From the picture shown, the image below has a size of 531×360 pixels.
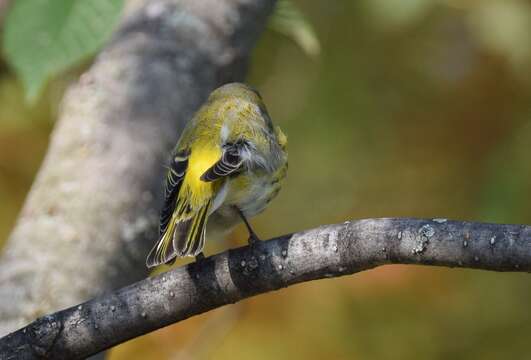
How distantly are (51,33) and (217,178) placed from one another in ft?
1.78

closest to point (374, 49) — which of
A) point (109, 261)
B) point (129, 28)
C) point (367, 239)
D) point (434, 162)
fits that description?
point (434, 162)

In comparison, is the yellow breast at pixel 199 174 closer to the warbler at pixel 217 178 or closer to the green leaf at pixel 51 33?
the warbler at pixel 217 178

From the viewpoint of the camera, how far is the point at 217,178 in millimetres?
2289

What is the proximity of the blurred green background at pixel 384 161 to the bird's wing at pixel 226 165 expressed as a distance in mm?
1508

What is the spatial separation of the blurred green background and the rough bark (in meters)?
0.74

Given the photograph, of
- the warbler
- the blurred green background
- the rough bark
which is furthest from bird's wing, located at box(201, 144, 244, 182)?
the blurred green background

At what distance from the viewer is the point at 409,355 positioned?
377cm

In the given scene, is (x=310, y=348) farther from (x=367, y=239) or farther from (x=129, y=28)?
(x=367, y=239)

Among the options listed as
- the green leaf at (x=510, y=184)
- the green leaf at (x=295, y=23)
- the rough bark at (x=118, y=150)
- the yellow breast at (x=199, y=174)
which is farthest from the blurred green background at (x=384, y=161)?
the yellow breast at (x=199, y=174)

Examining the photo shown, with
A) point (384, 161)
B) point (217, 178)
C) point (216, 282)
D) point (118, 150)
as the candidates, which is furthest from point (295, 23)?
point (216, 282)

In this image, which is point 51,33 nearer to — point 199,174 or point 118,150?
point 199,174

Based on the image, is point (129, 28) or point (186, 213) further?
point (129, 28)

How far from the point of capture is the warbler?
2.28 m

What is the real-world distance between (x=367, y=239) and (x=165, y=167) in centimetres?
122
